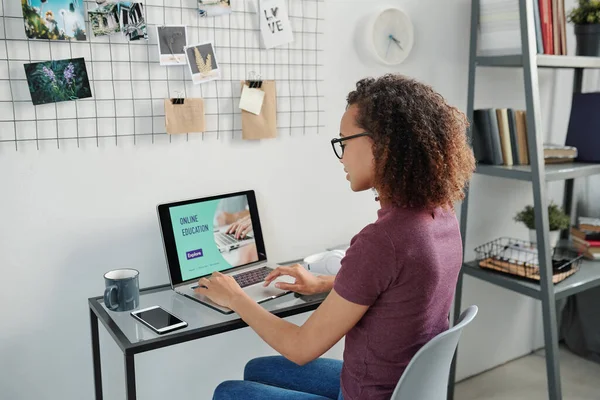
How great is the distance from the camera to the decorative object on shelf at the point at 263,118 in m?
1.89

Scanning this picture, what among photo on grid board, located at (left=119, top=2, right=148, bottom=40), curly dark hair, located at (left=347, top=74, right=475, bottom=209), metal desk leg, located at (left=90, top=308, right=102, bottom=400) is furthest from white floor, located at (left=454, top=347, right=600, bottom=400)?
photo on grid board, located at (left=119, top=2, right=148, bottom=40)

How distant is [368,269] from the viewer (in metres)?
1.14

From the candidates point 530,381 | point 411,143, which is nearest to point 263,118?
point 411,143

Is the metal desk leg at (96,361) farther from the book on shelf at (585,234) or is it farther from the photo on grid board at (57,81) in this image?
the book on shelf at (585,234)

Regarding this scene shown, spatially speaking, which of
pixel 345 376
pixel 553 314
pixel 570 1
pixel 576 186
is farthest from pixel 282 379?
pixel 570 1

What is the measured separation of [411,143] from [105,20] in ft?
3.16

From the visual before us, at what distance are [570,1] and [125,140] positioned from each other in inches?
83.1

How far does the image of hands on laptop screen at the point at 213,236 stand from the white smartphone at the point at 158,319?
7.8 inches

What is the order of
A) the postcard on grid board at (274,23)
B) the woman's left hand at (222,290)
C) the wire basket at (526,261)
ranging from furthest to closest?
the wire basket at (526,261) → the postcard on grid board at (274,23) → the woman's left hand at (222,290)

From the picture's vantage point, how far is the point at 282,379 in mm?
1503

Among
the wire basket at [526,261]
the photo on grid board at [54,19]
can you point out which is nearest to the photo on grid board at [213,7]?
the photo on grid board at [54,19]

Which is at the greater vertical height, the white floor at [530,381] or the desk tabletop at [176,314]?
the desk tabletop at [176,314]

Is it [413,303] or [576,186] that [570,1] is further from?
[413,303]

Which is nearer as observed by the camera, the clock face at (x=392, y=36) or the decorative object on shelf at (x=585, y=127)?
the clock face at (x=392, y=36)
